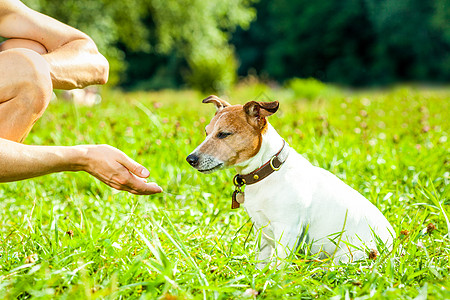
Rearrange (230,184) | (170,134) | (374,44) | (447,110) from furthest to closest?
(374,44) → (447,110) → (170,134) → (230,184)

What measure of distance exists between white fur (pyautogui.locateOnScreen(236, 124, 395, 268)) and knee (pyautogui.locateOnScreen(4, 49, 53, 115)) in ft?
3.42

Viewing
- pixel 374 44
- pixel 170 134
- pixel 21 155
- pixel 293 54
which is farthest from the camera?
pixel 293 54

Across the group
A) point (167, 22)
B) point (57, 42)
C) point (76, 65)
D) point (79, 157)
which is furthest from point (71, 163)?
point (167, 22)

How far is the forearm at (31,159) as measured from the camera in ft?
6.01

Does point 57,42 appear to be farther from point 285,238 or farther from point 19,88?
point 285,238

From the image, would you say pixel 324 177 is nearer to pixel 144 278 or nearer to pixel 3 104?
pixel 144 278

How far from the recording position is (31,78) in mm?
2004

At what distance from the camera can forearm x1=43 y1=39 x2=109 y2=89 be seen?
217cm

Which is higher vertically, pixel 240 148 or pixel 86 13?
pixel 240 148

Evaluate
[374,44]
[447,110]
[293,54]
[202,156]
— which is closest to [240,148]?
[202,156]

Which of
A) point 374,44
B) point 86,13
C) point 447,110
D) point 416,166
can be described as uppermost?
point 416,166

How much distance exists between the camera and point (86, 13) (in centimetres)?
1403

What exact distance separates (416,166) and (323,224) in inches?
71.5

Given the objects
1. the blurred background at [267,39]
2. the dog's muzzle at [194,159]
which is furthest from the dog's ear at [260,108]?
the blurred background at [267,39]
